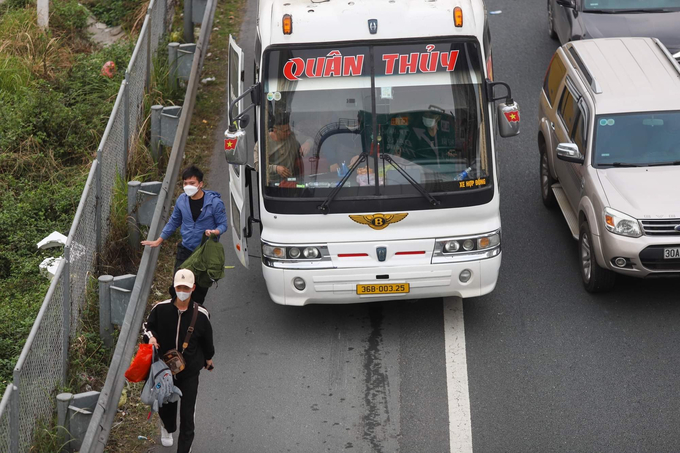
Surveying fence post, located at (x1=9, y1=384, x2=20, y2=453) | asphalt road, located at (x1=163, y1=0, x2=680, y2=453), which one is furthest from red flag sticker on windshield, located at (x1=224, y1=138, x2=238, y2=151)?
fence post, located at (x1=9, y1=384, x2=20, y2=453)

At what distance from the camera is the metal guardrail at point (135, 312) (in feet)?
27.4

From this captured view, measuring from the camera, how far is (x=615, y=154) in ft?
36.6

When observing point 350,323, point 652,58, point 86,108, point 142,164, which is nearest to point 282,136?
point 350,323

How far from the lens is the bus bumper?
9.86 m

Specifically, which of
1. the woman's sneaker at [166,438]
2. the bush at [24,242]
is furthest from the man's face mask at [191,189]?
the bush at [24,242]

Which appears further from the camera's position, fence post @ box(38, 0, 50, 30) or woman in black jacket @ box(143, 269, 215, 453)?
fence post @ box(38, 0, 50, 30)

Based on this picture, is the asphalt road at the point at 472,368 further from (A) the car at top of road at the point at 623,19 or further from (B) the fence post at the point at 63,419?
(A) the car at top of road at the point at 623,19

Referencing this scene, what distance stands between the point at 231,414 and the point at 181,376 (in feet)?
3.77

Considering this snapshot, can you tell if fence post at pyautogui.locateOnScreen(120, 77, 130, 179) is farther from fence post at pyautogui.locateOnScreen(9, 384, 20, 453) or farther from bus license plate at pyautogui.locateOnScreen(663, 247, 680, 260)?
bus license plate at pyautogui.locateOnScreen(663, 247, 680, 260)

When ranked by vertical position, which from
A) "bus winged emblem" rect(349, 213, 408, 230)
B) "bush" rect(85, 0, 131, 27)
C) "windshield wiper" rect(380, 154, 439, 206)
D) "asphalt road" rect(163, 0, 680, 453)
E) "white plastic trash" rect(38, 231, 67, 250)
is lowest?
"asphalt road" rect(163, 0, 680, 453)

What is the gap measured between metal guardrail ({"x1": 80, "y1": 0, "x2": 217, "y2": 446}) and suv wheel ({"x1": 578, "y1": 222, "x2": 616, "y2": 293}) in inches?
187

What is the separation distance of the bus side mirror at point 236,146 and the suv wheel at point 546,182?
4647 millimetres

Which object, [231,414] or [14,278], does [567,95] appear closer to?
[231,414]

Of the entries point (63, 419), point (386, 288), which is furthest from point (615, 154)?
point (63, 419)
